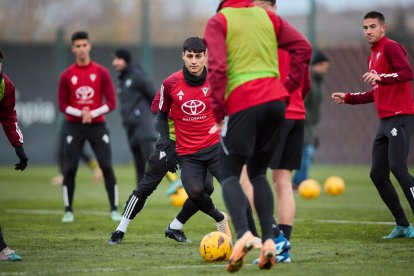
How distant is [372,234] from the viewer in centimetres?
1032

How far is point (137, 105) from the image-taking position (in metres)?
16.0

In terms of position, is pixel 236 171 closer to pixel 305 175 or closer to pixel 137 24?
pixel 305 175

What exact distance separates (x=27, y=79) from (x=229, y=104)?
64.8 ft

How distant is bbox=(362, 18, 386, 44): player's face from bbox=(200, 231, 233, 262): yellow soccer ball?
127 inches

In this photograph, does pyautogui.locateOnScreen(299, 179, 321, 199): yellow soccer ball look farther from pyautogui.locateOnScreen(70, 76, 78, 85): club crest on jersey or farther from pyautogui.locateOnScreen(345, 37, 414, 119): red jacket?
pyautogui.locateOnScreen(345, 37, 414, 119): red jacket

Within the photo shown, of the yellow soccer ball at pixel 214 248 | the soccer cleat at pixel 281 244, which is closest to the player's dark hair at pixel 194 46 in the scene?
the yellow soccer ball at pixel 214 248

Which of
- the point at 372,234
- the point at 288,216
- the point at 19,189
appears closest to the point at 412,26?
the point at 19,189

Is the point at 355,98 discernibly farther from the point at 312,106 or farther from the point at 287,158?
the point at 312,106

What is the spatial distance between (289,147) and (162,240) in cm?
236

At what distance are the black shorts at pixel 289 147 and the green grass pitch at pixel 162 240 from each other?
0.84m

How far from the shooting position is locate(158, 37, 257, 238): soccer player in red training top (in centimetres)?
936

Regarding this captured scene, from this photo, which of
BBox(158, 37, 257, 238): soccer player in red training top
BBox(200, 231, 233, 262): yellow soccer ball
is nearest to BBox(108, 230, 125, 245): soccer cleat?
BBox(158, 37, 257, 238): soccer player in red training top

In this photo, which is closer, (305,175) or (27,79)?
(305,175)

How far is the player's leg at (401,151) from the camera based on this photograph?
9.91 metres
